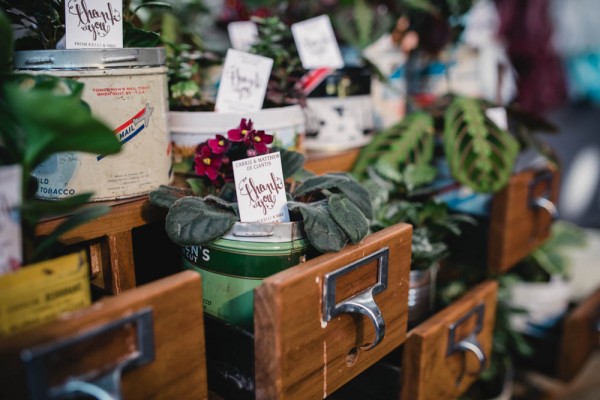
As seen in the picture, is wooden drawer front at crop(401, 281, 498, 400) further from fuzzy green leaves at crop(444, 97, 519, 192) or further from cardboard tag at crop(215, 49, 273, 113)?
cardboard tag at crop(215, 49, 273, 113)

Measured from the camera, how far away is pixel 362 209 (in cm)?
82

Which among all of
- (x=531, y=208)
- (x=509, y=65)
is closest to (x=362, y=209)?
(x=531, y=208)

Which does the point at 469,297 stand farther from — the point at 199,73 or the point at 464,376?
the point at 199,73

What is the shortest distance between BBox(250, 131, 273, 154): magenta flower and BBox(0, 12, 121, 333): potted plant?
11.8 inches

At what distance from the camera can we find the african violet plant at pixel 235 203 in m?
0.70

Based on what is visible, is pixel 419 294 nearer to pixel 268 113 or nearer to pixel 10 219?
pixel 268 113

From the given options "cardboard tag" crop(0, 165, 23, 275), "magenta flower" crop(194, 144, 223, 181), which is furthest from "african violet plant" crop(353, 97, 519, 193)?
"cardboard tag" crop(0, 165, 23, 275)

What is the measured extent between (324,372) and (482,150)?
675mm

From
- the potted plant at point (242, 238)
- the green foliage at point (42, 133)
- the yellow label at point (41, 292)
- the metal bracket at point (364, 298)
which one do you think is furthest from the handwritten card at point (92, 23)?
the metal bracket at point (364, 298)

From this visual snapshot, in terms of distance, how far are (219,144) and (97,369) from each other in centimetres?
45

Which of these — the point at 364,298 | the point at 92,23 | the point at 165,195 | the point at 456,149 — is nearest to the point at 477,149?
the point at 456,149

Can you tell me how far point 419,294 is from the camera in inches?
39.6

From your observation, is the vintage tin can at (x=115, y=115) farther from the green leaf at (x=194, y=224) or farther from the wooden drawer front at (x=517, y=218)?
the wooden drawer front at (x=517, y=218)

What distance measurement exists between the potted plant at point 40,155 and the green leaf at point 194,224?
0.13 meters
